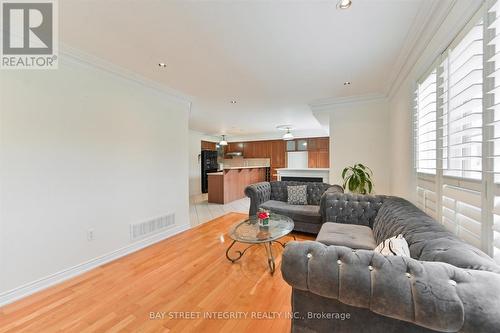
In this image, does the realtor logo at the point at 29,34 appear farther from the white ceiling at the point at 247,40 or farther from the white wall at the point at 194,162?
the white wall at the point at 194,162

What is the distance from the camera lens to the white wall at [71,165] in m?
1.91

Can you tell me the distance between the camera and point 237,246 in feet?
10.1

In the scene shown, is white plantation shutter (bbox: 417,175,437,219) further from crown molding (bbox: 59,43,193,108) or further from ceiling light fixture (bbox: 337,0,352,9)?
crown molding (bbox: 59,43,193,108)

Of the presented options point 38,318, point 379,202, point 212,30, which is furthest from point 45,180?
point 379,202

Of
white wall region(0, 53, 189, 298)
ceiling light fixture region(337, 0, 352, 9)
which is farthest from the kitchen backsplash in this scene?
ceiling light fixture region(337, 0, 352, 9)

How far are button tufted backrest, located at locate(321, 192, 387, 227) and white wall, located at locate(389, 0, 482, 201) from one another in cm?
41

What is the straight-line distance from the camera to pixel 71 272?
229 centimetres

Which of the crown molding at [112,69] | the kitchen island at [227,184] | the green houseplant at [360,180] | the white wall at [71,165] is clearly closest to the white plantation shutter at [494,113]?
the green houseplant at [360,180]

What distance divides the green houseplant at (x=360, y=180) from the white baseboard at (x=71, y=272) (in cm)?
338

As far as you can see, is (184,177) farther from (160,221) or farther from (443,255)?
(443,255)

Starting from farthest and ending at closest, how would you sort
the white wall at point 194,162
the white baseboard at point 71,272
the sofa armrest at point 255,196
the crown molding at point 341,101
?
1. the white wall at point 194,162
2. the sofa armrest at point 255,196
3. the crown molding at point 341,101
4. the white baseboard at point 71,272

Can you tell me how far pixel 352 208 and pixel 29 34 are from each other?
3978 mm

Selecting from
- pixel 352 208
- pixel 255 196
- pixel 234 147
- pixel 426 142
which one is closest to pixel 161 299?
pixel 255 196

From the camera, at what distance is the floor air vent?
296cm
